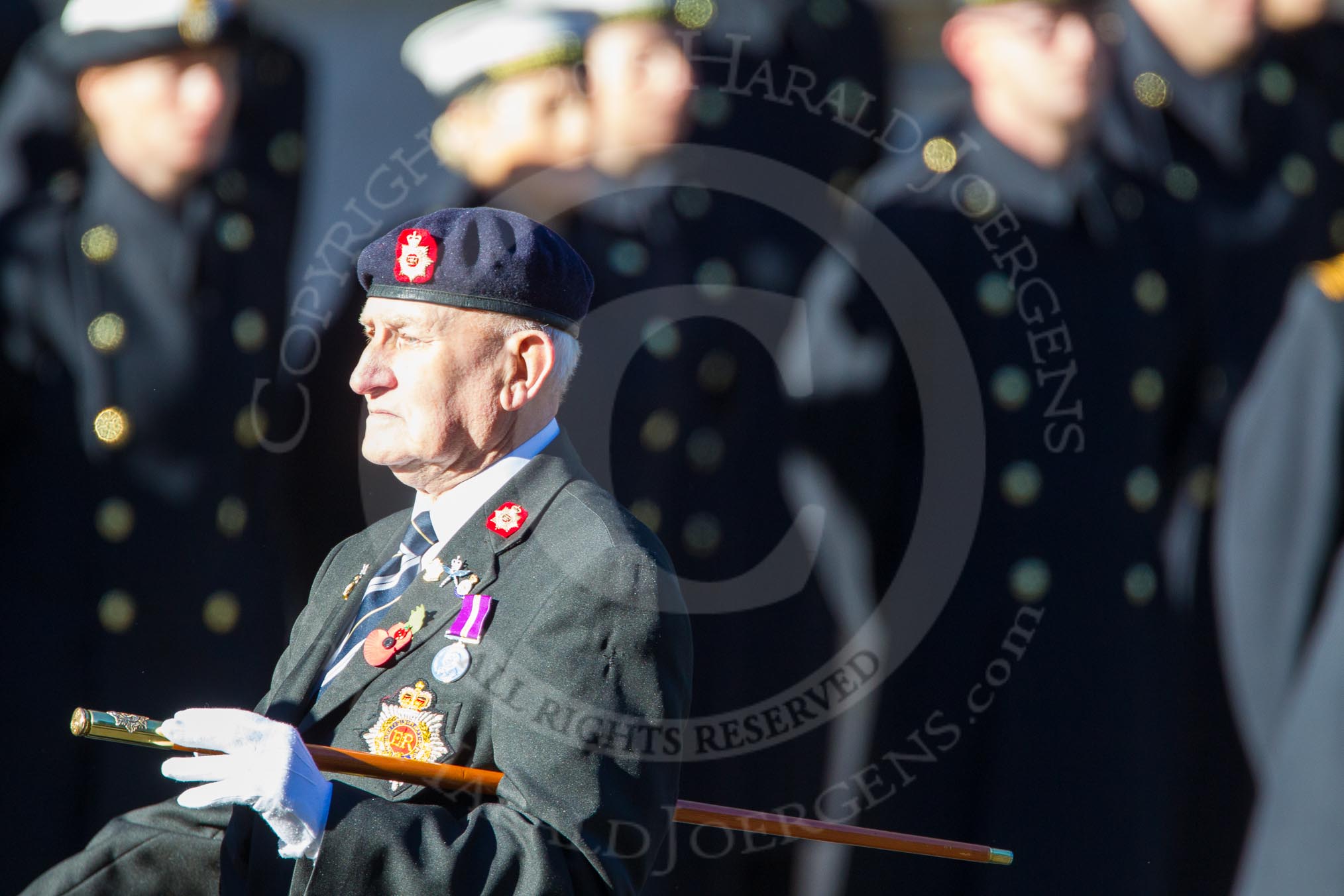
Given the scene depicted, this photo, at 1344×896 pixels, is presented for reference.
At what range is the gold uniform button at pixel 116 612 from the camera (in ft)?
8.17

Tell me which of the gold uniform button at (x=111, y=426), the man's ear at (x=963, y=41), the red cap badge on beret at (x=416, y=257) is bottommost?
the gold uniform button at (x=111, y=426)

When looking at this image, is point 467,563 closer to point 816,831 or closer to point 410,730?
point 410,730

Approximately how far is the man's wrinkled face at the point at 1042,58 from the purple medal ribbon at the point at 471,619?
1520 mm

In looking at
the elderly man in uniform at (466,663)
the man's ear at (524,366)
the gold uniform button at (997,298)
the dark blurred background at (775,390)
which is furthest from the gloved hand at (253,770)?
the gold uniform button at (997,298)

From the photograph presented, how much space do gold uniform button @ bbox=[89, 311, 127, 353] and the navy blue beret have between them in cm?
92

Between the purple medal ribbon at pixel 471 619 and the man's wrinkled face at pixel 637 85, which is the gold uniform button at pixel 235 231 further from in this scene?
the purple medal ribbon at pixel 471 619

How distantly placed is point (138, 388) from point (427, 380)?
1025mm

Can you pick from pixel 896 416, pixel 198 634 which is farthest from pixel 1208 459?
pixel 198 634

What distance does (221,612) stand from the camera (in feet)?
8.30

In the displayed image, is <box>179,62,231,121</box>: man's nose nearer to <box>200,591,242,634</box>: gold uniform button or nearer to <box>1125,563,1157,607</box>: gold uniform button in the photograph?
<box>200,591,242,634</box>: gold uniform button

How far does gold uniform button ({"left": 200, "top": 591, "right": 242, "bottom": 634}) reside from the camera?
253cm

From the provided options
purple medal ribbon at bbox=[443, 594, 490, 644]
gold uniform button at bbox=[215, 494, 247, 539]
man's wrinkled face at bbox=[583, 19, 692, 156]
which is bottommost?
gold uniform button at bbox=[215, 494, 247, 539]

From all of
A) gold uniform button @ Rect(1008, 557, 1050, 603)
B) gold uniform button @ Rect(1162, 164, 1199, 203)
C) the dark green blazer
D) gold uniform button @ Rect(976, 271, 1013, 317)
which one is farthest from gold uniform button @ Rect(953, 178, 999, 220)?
the dark green blazer

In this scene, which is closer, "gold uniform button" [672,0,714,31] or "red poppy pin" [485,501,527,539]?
"red poppy pin" [485,501,527,539]
